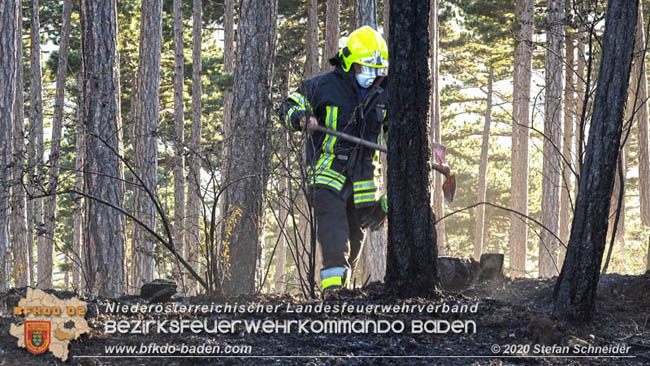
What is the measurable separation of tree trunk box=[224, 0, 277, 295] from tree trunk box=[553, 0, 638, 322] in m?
2.76

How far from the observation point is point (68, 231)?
30.3m

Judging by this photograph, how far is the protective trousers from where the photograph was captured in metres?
5.87

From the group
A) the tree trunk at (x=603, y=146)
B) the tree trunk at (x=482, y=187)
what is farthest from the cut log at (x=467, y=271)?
the tree trunk at (x=482, y=187)

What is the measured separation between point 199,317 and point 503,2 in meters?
17.5

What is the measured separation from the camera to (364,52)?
6.05 meters

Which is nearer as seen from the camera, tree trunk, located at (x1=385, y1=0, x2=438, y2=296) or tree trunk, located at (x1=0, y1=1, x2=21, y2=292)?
tree trunk, located at (x1=385, y1=0, x2=438, y2=296)

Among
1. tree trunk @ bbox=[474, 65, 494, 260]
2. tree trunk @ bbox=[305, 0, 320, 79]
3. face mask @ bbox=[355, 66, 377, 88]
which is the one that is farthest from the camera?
tree trunk @ bbox=[474, 65, 494, 260]

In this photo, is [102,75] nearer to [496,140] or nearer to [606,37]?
[606,37]

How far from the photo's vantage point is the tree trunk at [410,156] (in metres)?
4.54

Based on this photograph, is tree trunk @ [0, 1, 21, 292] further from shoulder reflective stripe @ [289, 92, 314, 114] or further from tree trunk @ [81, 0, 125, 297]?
shoulder reflective stripe @ [289, 92, 314, 114]

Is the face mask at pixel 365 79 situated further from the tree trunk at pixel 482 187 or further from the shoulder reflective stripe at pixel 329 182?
the tree trunk at pixel 482 187

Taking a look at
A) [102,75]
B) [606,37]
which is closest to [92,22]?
[102,75]

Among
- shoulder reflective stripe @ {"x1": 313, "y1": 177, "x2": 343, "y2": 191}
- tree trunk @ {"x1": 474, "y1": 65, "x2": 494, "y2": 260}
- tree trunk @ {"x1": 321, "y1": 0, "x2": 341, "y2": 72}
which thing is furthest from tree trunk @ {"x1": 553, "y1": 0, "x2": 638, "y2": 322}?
tree trunk @ {"x1": 474, "y1": 65, "x2": 494, "y2": 260}

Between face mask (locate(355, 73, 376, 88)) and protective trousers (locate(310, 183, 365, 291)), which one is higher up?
face mask (locate(355, 73, 376, 88))
